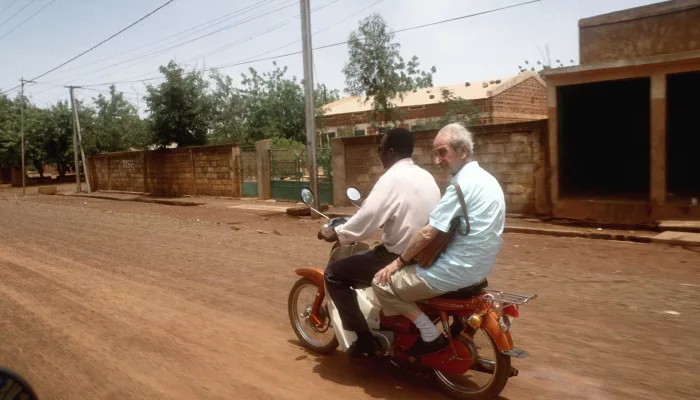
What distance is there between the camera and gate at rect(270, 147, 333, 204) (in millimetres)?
17969

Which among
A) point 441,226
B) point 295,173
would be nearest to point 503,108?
point 295,173

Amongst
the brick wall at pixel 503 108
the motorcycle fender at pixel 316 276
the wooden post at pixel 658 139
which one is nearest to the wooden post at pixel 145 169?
the brick wall at pixel 503 108

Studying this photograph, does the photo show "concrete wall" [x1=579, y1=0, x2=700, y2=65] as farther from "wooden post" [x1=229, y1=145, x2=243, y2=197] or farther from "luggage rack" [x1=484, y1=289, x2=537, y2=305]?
"wooden post" [x1=229, y1=145, x2=243, y2=197]

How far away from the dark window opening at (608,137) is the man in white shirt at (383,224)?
1145 centimetres

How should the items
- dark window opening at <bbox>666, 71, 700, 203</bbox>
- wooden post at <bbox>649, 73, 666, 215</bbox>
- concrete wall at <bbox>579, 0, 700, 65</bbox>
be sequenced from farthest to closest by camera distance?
dark window opening at <bbox>666, 71, 700, 203</bbox> < concrete wall at <bbox>579, 0, 700, 65</bbox> < wooden post at <bbox>649, 73, 666, 215</bbox>

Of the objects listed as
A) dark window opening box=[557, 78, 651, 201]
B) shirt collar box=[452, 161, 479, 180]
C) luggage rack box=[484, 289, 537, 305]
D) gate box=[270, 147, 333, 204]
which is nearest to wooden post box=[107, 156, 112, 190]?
gate box=[270, 147, 333, 204]

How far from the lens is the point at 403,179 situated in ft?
12.2

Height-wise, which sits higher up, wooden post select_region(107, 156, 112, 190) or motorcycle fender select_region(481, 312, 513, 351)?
wooden post select_region(107, 156, 112, 190)

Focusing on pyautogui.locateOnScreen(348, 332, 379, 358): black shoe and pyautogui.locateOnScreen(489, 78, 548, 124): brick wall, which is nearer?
pyautogui.locateOnScreen(348, 332, 379, 358): black shoe

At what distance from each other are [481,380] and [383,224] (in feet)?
4.25

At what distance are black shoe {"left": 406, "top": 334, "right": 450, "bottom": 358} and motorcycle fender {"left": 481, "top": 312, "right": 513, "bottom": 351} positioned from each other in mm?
347

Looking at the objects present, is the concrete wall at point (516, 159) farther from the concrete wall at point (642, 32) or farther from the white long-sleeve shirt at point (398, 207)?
the white long-sleeve shirt at point (398, 207)

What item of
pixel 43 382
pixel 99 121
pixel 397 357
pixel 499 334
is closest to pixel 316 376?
pixel 397 357

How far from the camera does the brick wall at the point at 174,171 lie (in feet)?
72.6
